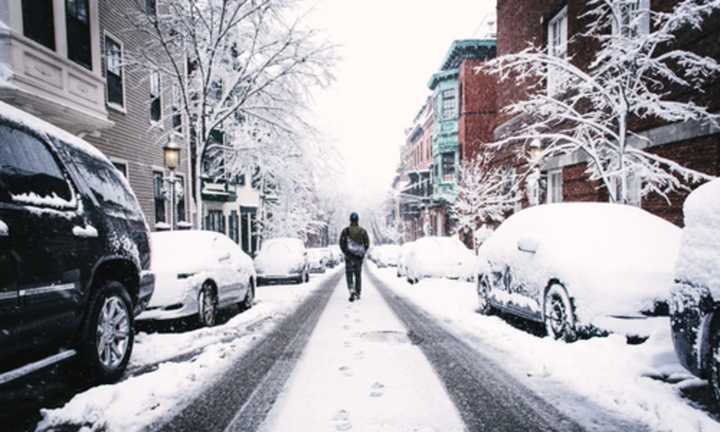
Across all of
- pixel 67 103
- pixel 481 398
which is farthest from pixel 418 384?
pixel 67 103

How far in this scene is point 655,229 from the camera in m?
5.50

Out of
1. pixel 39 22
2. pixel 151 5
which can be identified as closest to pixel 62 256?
pixel 39 22

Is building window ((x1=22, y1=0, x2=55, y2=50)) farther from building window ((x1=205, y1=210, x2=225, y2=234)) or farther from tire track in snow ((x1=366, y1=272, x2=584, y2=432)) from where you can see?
building window ((x1=205, y1=210, x2=225, y2=234))

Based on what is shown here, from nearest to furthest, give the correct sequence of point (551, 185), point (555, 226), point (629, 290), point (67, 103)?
point (629, 290) → point (555, 226) → point (67, 103) → point (551, 185)

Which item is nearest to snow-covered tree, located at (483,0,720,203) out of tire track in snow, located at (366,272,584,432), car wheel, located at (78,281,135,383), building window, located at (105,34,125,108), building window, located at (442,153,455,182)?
tire track in snow, located at (366,272,584,432)

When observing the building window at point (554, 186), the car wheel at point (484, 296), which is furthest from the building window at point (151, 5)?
the building window at point (554, 186)

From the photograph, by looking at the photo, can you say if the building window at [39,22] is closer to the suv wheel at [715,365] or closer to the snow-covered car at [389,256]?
the suv wheel at [715,365]

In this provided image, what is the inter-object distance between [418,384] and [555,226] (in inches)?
123

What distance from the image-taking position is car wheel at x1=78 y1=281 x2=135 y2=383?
12.8 feet

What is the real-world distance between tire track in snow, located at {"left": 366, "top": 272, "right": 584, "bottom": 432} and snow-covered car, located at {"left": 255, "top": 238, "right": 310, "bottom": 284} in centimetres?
1033

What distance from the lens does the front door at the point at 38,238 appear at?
3.04 meters

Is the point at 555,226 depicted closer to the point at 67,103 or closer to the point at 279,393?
the point at 279,393

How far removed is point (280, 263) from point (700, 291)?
13469mm

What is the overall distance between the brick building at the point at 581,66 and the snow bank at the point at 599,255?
12.5 ft
